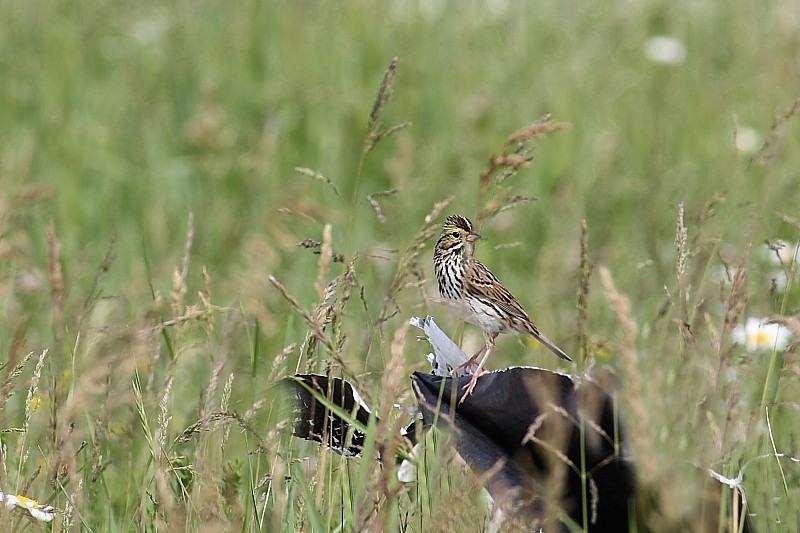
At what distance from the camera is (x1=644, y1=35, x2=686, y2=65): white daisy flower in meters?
9.21

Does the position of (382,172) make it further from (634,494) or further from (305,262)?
(634,494)

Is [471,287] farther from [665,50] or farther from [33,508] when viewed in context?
[665,50]

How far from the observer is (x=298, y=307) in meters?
2.21

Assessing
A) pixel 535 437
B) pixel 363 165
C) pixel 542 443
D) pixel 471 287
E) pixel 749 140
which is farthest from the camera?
pixel 749 140

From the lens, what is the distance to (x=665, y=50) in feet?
30.5

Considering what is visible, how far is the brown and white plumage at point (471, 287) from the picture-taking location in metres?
3.19

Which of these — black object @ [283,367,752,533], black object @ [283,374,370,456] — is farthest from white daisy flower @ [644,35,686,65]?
black object @ [283,367,752,533]

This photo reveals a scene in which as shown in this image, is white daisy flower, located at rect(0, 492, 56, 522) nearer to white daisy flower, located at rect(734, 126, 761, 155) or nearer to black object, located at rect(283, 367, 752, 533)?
black object, located at rect(283, 367, 752, 533)

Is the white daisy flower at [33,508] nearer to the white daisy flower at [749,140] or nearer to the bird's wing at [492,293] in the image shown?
the bird's wing at [492,293]

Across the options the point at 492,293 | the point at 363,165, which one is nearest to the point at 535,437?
the point at 492,293

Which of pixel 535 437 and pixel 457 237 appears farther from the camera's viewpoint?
pixel 457 237

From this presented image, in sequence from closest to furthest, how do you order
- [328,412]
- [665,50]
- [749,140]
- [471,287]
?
[328,412]
[471,287]
[749,140]
[665,50]

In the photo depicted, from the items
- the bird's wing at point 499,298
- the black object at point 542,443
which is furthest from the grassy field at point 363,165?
the black object at point 542,443

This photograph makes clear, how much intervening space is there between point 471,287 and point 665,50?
631 centimetres
